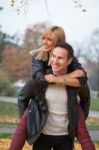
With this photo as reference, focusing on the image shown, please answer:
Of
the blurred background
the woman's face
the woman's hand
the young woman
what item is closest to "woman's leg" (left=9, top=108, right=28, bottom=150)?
the young woman

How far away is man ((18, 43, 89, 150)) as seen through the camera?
2188 mm

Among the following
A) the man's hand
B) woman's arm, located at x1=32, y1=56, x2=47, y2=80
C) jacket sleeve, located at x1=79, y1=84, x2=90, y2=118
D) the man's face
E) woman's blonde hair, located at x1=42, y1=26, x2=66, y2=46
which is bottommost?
jacket sleeve, located at x1=79, y1=84, x2=90, y2=118

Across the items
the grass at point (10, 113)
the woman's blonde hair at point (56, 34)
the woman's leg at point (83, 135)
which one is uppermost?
the woman's blonde hair at point (56, 34)

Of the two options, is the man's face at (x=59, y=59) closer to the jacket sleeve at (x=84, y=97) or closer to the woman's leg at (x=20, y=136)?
the jacket sleeve at (x=84, y=97)

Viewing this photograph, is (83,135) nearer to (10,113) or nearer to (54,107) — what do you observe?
(54,107)

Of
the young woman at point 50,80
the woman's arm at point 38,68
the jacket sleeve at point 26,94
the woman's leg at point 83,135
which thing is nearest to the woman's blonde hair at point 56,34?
the young woman at point 50,80

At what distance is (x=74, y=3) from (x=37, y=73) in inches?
127

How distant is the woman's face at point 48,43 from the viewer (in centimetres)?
229

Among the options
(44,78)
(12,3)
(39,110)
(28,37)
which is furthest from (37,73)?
(28,37)

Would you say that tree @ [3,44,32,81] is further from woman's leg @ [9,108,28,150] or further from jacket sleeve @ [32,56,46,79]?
woman's leg @ [9,108,28,150]

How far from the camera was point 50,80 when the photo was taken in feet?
7.18

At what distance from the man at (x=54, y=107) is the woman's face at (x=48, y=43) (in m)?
0.10

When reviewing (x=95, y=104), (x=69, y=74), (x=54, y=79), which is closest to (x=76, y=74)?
(x=69, y=74)

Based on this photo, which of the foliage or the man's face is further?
the foliage
